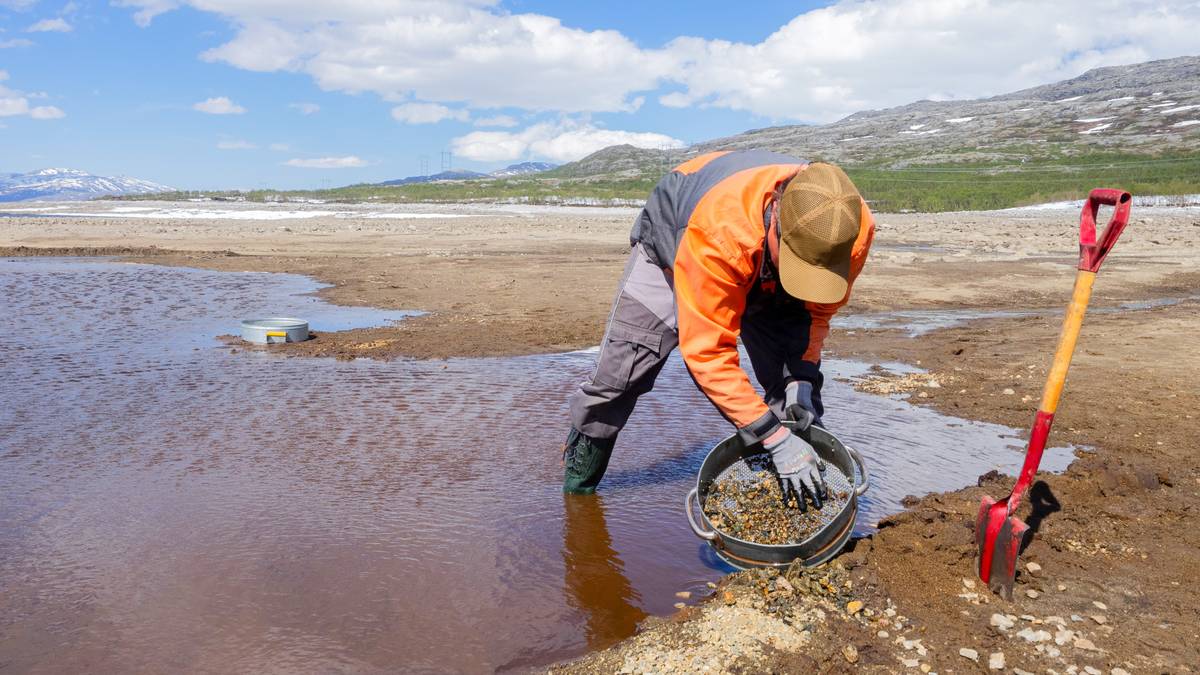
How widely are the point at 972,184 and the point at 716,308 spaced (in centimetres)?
5563

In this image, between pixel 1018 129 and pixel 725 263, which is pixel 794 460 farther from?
pixel 1018 129

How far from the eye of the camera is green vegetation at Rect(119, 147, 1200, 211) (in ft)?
135

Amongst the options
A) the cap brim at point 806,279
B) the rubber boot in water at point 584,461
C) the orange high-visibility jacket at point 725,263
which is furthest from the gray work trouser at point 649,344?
the cap brim at point 806,279

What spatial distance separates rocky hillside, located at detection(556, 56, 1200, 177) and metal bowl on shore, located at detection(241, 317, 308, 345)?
64827mm

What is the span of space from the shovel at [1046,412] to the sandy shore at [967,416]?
0.35 ft

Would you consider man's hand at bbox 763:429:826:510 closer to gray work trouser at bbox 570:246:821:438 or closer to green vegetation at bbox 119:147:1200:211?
gray work trouser at bbox 570:246:821:438

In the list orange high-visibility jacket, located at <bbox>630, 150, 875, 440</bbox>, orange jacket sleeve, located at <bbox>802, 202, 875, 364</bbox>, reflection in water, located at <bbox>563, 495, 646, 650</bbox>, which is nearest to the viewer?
orange high-visibility jacket, located at <bbox>630, 150, 875, 440</bbox>

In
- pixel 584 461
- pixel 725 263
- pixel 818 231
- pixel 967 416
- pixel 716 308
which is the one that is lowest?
pixel 967 416

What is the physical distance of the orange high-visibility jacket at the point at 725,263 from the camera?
2965mm

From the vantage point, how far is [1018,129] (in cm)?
7925

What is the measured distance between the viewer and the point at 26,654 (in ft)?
8.96

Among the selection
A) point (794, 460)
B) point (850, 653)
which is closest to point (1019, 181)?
point (794, 460)

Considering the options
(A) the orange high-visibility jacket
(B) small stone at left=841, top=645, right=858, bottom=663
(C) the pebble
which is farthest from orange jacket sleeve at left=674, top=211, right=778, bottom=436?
(C) the pebble

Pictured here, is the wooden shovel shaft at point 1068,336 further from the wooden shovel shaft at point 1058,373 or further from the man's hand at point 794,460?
the man's hand at point 794,460
